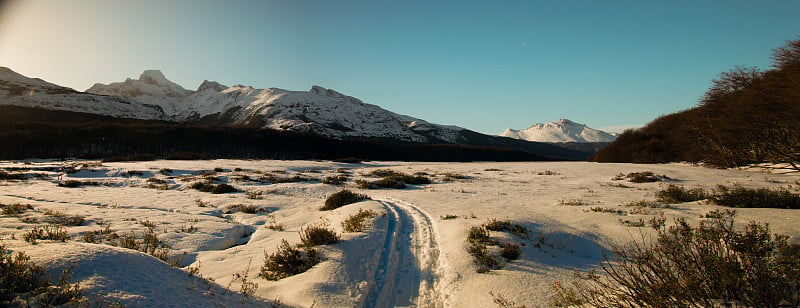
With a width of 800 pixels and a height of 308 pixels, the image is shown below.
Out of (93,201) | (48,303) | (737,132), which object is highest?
(737,132)

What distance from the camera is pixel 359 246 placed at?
23.0 feet

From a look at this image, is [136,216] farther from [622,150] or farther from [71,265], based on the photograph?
[622,150]

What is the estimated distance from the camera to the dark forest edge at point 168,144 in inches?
2329

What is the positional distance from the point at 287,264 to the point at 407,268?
8.03ft

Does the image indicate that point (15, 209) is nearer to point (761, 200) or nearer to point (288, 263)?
point (288, 263)

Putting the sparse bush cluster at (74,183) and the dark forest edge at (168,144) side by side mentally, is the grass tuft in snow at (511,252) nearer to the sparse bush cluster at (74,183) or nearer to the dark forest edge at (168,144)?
the sparse bush cluster at (74,183)

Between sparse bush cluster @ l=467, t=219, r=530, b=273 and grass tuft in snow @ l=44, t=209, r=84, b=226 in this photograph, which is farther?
grass tuft in snow @ l=44, t=209, r=84, b=226

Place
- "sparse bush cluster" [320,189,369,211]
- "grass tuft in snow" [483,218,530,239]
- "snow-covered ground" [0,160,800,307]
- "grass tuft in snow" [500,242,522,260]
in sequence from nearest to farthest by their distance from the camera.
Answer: "snow-covered ground" [0,160,800,307], "grass tuft in snow" [500,242,522,260], "grass tuft in snow" [483,218,530,239], "sparse bush cluster" [320,189,369,211]

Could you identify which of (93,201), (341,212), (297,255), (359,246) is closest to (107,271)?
(297,255)

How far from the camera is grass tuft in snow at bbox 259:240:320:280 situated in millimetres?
5574

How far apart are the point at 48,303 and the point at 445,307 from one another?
15.6 feet

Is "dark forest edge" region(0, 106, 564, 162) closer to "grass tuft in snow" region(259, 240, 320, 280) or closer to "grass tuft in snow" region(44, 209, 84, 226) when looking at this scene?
"grass tuft in snow" region(44, 209, 84, 226)

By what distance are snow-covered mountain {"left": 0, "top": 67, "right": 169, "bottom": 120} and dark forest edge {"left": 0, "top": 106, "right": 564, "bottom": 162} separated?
98.3ft

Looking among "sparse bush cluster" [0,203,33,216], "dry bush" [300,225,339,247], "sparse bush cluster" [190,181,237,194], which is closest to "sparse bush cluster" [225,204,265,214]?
"sparse bush cluster" [190,181,237,194]
